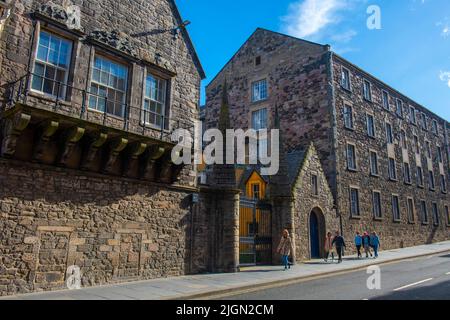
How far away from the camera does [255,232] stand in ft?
54.7

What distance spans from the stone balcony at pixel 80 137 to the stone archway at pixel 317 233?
35.1 ft

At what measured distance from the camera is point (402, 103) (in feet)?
113

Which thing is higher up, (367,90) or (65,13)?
(367,90)

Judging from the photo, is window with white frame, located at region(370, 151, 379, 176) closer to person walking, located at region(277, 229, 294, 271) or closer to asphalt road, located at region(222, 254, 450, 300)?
person walking, located at region(277, 229, 294, 271)

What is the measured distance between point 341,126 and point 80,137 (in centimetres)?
1980

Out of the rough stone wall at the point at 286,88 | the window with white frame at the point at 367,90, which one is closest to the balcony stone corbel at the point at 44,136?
the rough stone wall at the point at 286,88

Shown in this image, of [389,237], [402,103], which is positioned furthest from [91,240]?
[402,103]

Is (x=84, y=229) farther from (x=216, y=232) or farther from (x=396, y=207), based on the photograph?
(x=396, y=207)

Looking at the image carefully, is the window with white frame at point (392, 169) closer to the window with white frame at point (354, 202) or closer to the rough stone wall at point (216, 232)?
the window with white frame at point (354, 202)

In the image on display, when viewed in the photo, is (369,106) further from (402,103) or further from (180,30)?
(180,30)

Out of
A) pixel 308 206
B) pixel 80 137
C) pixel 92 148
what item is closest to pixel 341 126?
pixel 308 206

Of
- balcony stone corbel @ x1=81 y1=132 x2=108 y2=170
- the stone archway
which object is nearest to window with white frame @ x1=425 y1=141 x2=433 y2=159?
the stone archway
